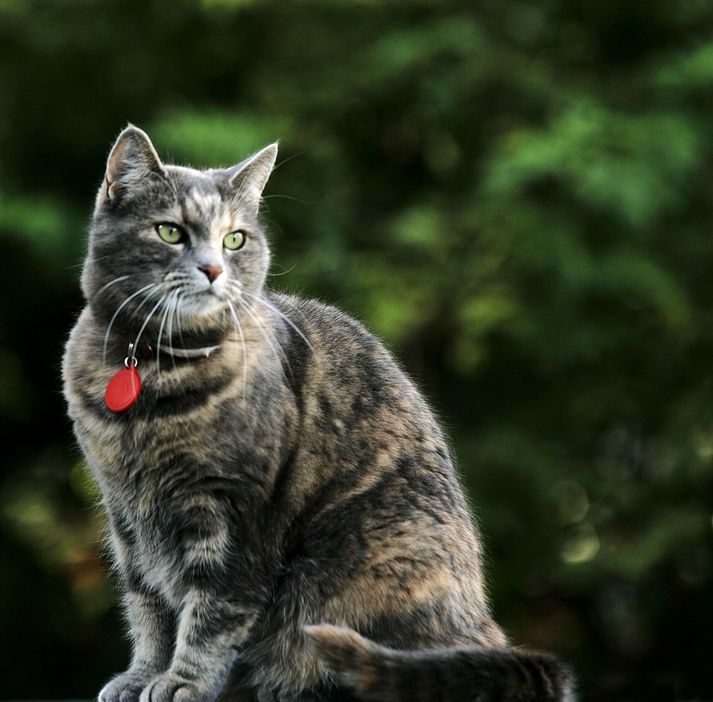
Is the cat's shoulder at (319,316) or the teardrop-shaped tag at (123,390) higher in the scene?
the cat's shoulder at (319,316)

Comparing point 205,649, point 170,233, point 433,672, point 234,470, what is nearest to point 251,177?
point 170,233

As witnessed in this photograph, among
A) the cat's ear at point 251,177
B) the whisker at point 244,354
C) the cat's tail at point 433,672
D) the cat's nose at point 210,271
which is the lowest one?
the cat's tail at point 433,672

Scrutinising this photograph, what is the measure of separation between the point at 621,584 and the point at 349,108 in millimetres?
2896

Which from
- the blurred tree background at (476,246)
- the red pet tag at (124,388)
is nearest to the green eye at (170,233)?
the red pet tag at (124,388)

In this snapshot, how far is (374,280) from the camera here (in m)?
5.96

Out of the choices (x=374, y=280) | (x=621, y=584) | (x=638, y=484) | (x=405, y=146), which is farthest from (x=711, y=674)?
(x=405, y=146)

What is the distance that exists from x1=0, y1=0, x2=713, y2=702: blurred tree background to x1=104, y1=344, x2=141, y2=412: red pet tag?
284 centimetres

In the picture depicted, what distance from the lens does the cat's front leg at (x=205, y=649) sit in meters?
2.59

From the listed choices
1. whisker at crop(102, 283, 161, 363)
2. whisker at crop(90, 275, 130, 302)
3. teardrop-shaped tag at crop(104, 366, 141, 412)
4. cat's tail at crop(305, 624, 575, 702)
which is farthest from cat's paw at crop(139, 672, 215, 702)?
whisker at crop(90, 275, 130, 302)

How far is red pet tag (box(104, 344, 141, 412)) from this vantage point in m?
2.64

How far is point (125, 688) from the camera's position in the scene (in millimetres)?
2732

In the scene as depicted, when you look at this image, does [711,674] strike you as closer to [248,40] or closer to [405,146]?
[405,146]

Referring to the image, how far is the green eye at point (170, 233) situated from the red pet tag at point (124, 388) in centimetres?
27

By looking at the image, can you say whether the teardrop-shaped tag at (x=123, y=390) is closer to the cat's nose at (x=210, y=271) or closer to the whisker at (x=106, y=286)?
the whisker at (x=106, y=286)
